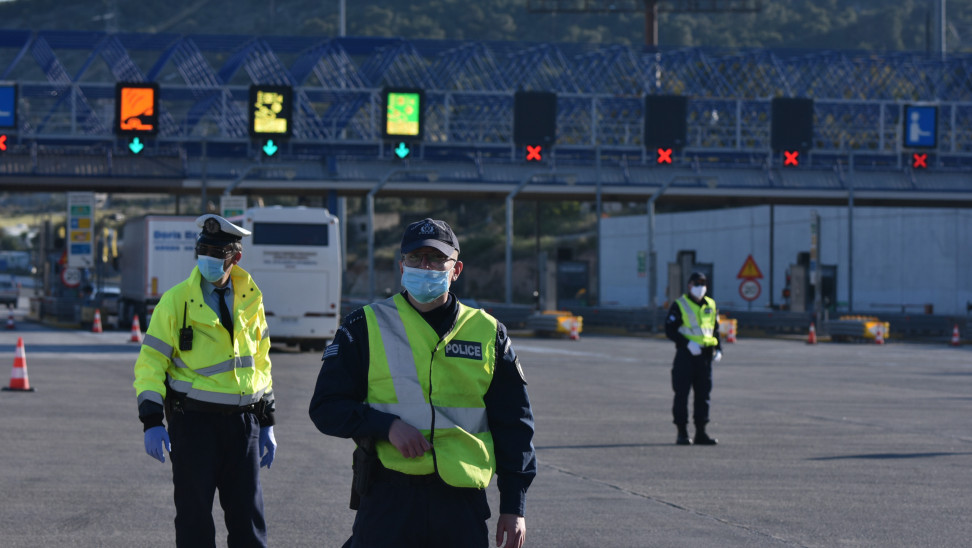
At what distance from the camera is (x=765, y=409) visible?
732 inches

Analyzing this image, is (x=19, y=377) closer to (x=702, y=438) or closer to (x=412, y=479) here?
(x=702, y=438)

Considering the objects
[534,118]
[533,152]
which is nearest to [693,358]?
[533,152]

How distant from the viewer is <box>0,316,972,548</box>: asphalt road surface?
9.08 meters

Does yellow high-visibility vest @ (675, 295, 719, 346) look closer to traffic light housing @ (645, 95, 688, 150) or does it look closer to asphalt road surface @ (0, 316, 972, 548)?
asphalt road surface @ (0, 316, 972, 548)

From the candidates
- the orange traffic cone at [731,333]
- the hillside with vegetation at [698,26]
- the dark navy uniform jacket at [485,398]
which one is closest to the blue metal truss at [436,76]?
the orange traffic cone at [731,333]

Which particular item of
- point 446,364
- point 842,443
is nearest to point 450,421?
point 446,364

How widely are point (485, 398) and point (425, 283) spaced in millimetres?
495

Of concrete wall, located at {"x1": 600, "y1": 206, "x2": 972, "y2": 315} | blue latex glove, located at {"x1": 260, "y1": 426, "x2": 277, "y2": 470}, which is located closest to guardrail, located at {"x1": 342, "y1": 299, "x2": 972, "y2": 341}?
concrete wall, located at {"x1": 600, "y1": 206, "x2": 972, "y2": 315}

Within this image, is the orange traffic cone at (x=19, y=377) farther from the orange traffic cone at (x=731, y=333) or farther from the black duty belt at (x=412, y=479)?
the orange traffic cone at (x=731, y=333)

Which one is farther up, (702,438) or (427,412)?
(427,412)

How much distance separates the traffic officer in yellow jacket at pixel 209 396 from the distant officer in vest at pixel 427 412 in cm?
166

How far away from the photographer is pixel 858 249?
5850cm

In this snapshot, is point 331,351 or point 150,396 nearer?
point 331,351

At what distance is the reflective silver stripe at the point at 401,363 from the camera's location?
495cm
